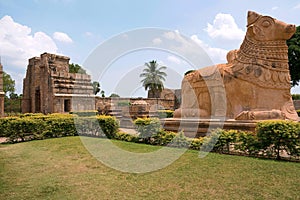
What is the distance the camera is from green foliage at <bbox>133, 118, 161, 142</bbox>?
291 inches

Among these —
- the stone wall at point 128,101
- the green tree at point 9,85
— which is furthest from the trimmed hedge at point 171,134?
the green tree at point 9,85

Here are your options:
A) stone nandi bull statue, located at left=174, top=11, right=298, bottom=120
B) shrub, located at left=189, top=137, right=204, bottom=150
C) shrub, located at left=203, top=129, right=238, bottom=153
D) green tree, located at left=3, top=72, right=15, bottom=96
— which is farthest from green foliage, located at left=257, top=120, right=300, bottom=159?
green tree, located at left=3, top=72, right=15, bottom=96

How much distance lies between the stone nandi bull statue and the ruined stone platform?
0.81ft

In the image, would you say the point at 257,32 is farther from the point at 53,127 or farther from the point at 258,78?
the point at 53,127

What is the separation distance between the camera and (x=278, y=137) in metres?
4.93

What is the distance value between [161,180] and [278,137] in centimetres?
272

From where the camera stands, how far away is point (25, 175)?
425 cm

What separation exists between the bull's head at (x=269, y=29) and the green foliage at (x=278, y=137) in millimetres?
2997

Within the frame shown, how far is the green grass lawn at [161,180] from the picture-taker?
323 centimetres

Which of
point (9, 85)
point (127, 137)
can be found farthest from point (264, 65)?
point (9, 85)

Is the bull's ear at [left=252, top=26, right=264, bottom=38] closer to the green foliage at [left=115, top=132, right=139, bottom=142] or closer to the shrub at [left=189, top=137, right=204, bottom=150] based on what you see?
the shrub at [left=189, top=137, right=204, bottom=150]

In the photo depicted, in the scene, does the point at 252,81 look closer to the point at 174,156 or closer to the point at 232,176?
the point at 174,156

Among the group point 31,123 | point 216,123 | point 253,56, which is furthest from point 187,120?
point 31,123

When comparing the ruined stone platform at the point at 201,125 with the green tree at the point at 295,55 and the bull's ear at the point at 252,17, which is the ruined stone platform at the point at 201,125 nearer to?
the bull's ear at the point at 252,17
